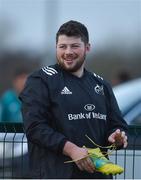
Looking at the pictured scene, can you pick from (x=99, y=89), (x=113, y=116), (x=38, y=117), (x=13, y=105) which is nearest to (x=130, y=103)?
(x=13, y=105)

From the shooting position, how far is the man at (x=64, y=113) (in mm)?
7375

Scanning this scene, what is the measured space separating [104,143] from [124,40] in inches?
1367

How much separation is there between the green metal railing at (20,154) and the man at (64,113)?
0.83 metres

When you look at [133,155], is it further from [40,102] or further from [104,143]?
[40,102]

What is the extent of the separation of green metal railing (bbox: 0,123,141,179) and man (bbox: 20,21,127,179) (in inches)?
32.8

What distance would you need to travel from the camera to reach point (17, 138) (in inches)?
336

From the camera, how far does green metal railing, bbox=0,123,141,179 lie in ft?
28.0

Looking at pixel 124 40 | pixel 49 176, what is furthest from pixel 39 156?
pixel 124 40

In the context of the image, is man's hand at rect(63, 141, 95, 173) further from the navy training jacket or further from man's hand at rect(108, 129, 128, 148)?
man's hand at rect(108, 129, 128, 148)

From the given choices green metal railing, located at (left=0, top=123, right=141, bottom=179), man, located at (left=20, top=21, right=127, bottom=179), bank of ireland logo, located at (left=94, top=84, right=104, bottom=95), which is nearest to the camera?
man, located at (left=20, top=21, right=127, bottom=179)

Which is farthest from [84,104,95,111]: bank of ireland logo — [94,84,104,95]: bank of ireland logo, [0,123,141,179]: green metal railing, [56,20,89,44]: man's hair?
[0,123,141,179]: green metal railing

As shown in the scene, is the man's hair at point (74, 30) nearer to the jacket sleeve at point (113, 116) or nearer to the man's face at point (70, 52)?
the man's face at point (70, 52)

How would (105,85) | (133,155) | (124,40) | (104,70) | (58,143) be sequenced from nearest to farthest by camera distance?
(58,143)
(105,85)
(133,155)
(104,70)
(124,40)

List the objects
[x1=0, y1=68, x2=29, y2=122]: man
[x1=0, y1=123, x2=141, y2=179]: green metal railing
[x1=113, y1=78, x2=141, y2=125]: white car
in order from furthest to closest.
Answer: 1. [x1=0, y1=68, x2=29, y2=122]: man
2. [x1=113, y1=78, x2=141, y2=125]: white car
3. [x1=0, y1=123, x2=141, y2=179]: green metal railing
